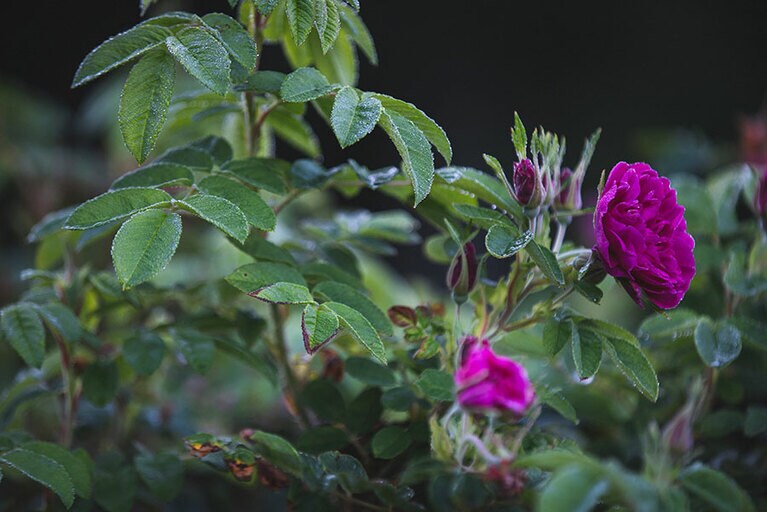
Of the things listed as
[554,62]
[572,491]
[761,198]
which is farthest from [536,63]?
[572,491]

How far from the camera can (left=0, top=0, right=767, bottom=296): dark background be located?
2572 millimetres

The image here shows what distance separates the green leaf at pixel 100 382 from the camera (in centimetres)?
79

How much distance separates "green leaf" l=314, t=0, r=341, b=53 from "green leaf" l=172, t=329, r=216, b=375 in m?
0.32

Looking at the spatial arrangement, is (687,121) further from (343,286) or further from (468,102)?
(343,286)

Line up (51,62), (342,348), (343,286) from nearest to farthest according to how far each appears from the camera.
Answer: (343,286), (342,348), (51,62)

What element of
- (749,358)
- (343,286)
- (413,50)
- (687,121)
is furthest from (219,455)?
(687,121)

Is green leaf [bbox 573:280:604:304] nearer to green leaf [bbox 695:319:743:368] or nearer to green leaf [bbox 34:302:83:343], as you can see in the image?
green leaf [bbox 695:319:743:368]

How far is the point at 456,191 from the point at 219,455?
1.08 feet

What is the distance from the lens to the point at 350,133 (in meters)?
0.60

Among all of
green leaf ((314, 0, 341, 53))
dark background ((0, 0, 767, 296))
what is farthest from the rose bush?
dark background ((0, 0, 767, 296))

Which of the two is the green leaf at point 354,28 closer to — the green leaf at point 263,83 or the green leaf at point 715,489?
the green leaf at point 263,83

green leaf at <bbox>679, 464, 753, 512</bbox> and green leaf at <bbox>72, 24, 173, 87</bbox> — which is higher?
green leaf at <bbox>72, 24, 173, 87</bbox>

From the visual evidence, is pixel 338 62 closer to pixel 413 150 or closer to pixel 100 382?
pixel 413 150

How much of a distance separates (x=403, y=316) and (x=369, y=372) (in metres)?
0.09
